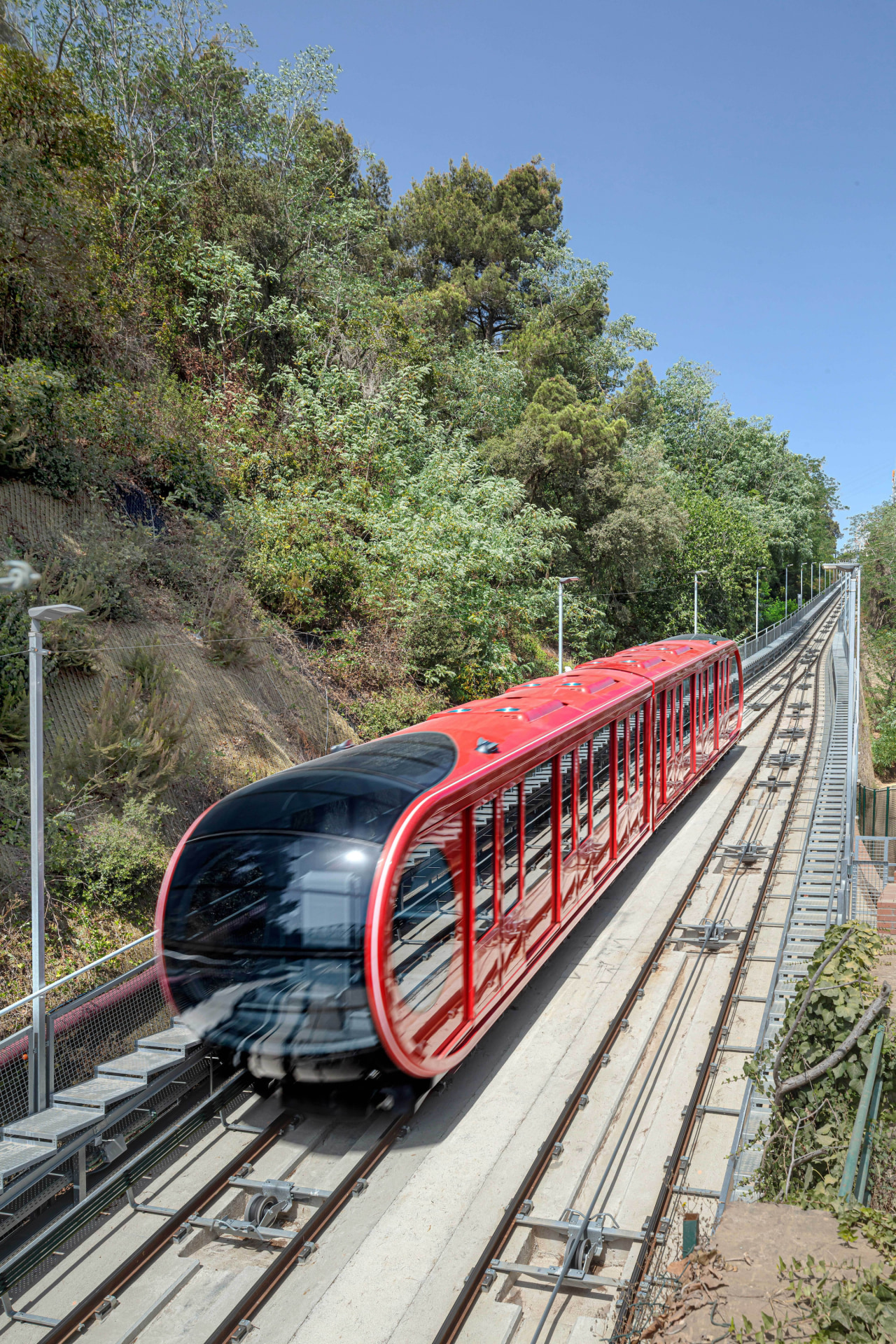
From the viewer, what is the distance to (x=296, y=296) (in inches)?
1046

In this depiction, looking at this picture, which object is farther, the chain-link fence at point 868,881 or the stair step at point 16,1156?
the chain-link fence at point 868,881

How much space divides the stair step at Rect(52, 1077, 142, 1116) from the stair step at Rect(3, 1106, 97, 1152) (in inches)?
2.6

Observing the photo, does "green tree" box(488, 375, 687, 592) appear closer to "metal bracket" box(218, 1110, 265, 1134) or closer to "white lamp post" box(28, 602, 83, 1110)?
"white lamp post" box(28, 602, 83, 1110)

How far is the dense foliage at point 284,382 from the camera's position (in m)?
15.8

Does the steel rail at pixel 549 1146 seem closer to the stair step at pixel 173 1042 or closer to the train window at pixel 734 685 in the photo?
the stair step at pixel 173 1042

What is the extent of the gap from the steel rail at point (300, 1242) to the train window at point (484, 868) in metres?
1.63

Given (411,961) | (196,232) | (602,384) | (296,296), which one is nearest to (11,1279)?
(411,961)

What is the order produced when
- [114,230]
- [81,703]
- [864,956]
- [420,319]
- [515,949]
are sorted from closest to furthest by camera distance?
[864,956]
[515,949]
[81,703]
[114,230]
[420,319]

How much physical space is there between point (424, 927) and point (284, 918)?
3.38ft

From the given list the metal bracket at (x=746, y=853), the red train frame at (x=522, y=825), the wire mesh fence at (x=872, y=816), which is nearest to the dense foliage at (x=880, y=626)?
the wire mesh fence at (x=872, y=816)

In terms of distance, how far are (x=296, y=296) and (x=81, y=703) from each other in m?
17.9

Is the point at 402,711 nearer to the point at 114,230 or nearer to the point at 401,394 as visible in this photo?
the point at 401,394

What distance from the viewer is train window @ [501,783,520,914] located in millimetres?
8234

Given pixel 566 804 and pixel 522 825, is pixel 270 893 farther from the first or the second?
pixel 566 804
